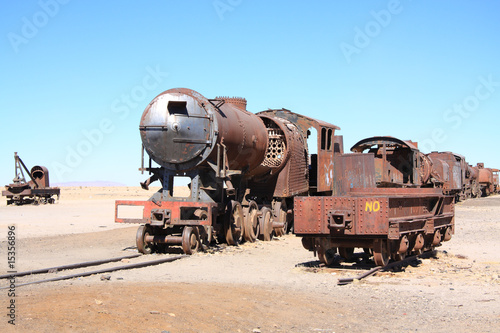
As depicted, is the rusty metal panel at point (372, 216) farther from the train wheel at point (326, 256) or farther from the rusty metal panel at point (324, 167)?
the rusty metal panel at point (324, 167)

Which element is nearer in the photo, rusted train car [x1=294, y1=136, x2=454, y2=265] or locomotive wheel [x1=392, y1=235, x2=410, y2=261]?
rusted train car [x1=294, y1=136, x2=454, y2=265]

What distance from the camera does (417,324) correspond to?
287 inches

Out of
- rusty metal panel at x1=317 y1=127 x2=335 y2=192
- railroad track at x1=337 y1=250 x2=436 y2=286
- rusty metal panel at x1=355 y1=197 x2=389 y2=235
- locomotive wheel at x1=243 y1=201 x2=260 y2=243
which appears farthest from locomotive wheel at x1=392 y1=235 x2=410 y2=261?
rusty metal panel at x1=317 y1=127 x2=335 y2=192

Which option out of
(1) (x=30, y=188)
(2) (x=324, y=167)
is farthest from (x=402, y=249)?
(1) (x=30, y=188)

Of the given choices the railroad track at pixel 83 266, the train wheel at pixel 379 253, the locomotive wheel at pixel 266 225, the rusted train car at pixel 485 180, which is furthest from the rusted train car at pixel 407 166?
the rusted train car at pixel 485 180

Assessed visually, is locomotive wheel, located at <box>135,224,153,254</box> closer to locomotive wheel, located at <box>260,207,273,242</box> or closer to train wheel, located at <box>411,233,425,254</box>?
locomotive wheel, located at <box>260,207,273,242</box>

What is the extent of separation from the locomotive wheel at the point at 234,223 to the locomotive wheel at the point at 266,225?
1537 millimetres

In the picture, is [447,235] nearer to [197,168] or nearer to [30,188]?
[197,168]

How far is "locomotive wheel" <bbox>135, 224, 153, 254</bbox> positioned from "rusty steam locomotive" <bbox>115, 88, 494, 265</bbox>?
0.08 feet

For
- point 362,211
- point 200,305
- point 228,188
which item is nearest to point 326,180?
point 228,188

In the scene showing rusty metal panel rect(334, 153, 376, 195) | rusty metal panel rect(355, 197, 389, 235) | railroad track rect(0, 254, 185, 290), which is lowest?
railroad track rect(0, 254, 185, 290)

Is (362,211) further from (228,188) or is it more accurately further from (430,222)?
(228,188)

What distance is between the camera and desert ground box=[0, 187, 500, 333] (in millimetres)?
6899

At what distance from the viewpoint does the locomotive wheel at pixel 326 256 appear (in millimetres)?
11674
